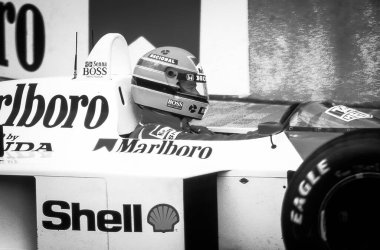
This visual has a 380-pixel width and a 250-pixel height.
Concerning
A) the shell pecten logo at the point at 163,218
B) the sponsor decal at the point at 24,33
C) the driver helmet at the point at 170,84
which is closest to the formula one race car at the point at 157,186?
the shell pecten logo at the point at 163,218

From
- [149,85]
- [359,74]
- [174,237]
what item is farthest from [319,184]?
[359,74]

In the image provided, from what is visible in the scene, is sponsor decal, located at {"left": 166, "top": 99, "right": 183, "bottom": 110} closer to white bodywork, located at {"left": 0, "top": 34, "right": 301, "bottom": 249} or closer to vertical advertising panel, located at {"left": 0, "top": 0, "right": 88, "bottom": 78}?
white bodywork, located at {"left": 0, "top": 34, "right": 301, "bottom": 249}

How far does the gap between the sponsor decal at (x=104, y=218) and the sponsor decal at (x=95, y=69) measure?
1086mm

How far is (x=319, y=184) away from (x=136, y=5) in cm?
570

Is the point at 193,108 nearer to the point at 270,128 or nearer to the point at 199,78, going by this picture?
the point at 199,78

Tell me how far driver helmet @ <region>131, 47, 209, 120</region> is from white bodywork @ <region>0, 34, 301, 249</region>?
33 cm

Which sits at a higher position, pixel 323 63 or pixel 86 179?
pixel 323 63

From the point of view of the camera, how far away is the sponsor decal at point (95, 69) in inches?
155

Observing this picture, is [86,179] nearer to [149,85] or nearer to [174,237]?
[174,237]

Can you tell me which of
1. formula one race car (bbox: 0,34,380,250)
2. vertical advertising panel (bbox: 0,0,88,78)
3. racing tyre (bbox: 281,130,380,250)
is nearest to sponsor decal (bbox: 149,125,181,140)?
formula one race car (bbox: 0,34,380,250)

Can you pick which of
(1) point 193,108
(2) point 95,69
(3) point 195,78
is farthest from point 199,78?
(2) point 95,69

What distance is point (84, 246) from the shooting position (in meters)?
3.19

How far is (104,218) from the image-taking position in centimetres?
315

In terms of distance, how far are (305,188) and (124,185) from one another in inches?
41.2
